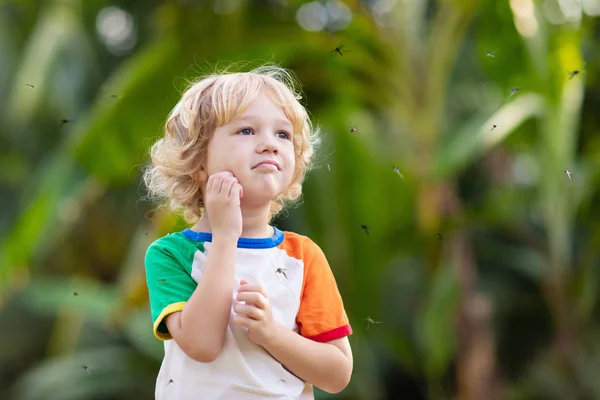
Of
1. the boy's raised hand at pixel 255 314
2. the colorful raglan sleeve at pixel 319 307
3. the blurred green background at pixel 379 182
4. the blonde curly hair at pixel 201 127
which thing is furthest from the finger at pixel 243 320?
the blurred green background at pixel 379 182

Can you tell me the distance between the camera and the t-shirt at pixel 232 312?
3.38ft

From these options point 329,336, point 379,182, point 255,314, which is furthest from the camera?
point 379,182

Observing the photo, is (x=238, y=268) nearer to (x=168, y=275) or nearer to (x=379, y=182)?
(x=168, y=275)

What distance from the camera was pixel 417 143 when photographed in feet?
12.7

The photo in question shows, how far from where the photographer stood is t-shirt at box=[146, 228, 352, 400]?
1031mm

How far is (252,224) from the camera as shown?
1112mm

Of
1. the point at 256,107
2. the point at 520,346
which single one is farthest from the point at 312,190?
the point at 256,107

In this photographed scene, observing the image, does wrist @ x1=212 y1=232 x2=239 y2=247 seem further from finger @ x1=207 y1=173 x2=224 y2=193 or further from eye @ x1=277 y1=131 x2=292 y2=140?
eye @ x1=277 y1=131 x2=292 y2=140

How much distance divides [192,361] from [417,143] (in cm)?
293

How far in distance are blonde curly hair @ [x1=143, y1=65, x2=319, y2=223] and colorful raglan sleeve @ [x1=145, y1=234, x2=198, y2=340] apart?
0.09 metres

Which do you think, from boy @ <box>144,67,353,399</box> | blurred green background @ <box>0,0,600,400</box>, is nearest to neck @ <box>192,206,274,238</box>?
boy @ <box>144,67,353,399</box>

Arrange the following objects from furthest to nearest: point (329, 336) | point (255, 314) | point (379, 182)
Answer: point (379, 182) → point (329, 336) → point (255, 314)

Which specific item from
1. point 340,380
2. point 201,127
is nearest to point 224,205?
point 201,127

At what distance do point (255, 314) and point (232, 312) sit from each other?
2.1 inches
